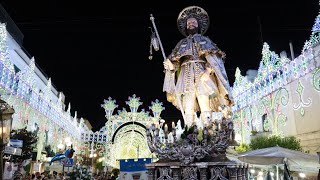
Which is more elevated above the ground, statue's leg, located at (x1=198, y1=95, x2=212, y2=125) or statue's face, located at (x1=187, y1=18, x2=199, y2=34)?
statue's face, located at (x1=187, y1=18, x2=199, y2=34)

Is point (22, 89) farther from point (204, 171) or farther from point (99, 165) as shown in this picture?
point (99, 165)

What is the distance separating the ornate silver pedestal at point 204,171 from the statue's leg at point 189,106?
5.89 feet

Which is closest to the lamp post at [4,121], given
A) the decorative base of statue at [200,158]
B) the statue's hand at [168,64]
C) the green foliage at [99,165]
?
the decorative base of statue at [200,158]

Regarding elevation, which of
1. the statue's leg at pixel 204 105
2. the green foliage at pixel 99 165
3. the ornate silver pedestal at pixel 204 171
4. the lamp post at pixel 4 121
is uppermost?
the statue's leg at pixel 204 105

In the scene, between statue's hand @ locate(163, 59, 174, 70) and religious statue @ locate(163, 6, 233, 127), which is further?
statue's hand @ locate(163, 59, 174, 70)

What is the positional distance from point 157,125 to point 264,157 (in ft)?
11.5

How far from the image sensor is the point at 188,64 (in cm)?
807

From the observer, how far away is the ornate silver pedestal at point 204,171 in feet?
18.6

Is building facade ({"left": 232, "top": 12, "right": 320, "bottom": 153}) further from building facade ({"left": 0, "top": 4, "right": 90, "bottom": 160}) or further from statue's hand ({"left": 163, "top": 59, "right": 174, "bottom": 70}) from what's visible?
building facade ({"left": 0, "top": 4, "right": 90, "bottom": 160})

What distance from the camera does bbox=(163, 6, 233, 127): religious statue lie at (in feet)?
25.1

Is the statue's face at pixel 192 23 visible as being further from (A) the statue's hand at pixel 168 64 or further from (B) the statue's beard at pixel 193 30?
(A) the statue's hand at pixel 168 64

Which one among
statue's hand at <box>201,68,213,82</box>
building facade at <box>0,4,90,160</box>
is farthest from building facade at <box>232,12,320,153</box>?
building facade at <box>0,4,90,160</box>

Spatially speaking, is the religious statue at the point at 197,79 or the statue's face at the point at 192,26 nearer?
the religious statue at the point at 197,79

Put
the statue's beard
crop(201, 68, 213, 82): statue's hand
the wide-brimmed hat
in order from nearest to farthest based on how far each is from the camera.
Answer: crop(201, 68, 213, 82): statue's hand → the statue's beard → the wide-brimmed hat
